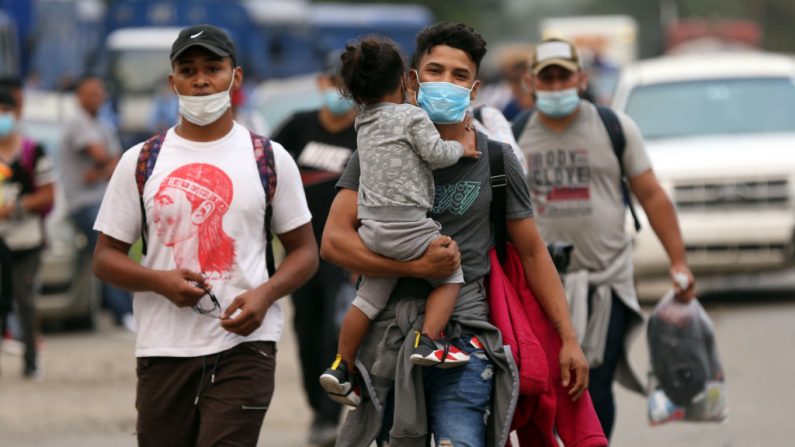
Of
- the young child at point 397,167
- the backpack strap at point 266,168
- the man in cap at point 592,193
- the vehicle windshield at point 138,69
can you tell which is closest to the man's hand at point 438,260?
the young child at point 397,167

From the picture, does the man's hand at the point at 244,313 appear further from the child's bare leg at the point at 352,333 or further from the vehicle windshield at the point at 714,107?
the vehicle windshield at the point at 714,107

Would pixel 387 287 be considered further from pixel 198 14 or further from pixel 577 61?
pixel 198 14

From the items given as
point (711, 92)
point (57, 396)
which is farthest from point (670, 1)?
point (57, 396)

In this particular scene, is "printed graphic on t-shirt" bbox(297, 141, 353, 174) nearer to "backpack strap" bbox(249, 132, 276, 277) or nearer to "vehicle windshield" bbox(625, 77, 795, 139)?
"backpack strap" bbox(249, 132, 276, 277)

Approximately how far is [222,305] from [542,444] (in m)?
1.12

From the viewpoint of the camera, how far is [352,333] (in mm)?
5352

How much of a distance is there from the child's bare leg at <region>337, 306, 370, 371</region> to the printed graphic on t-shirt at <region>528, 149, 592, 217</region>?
6.51ft

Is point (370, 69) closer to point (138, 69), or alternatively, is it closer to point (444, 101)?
point (444, 101)

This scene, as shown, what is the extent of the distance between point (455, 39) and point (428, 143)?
0.42 m

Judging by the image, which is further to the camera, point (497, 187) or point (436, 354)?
point (497, 187)

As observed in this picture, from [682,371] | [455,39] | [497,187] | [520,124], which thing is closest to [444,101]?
[455,39]

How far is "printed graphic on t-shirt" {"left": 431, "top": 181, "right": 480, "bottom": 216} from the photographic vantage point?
208 inches

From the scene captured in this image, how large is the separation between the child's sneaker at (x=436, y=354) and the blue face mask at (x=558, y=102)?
2077 millimetres

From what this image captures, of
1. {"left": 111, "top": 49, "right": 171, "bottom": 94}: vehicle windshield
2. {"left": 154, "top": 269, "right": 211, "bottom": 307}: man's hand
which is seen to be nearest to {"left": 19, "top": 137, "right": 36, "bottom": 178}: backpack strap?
{"left": 154, "top": 269, "right": 211, "bottom": 307}: man's hand
